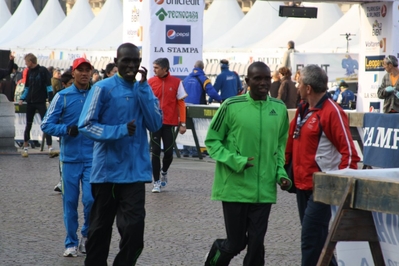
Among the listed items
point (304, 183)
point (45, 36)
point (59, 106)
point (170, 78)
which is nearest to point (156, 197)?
point (170, 78)

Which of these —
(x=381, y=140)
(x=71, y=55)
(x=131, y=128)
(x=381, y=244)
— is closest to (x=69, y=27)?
(x=71, y=55)

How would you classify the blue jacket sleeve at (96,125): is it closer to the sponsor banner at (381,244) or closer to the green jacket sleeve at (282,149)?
the green jacket sleeve at (282,149)

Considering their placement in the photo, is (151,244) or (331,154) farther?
(151,244)

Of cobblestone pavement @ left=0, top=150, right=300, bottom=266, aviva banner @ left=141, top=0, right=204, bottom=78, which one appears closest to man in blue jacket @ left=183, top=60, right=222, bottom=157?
aviva banner @ left=141, top=0, right=204, bottom=78

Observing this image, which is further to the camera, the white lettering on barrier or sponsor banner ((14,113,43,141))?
sponsor banner ((14,113,43,141))

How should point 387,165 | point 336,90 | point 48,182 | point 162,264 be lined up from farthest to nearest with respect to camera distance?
point 336,90 → point 48,182 → point 387,165 → point 162,264

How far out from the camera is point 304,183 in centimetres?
660

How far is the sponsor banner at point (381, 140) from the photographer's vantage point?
11422 mm

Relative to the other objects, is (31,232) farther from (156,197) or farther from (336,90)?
(336,90)

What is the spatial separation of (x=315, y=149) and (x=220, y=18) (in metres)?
34.4

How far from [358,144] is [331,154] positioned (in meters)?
7.63

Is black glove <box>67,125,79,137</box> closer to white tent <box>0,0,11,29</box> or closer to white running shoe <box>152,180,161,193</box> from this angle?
white running shoe <box>152,180,161,193</box>

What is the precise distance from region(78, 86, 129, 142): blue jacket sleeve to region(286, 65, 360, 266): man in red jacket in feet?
4.10

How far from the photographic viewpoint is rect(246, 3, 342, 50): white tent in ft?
113
